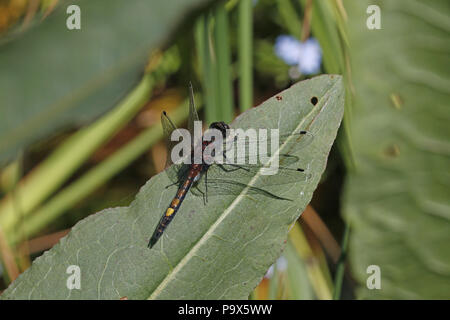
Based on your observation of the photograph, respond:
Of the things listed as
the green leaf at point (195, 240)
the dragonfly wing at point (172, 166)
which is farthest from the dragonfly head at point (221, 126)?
the green leaf at point (195, 240)

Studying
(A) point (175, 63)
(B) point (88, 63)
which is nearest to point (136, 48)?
(B) point (88, 63)

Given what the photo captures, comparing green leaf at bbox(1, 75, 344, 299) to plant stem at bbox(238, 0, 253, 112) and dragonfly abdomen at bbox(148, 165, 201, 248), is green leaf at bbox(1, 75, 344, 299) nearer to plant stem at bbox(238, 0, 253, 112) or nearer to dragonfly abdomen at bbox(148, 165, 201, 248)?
dragonfly abdomen at bbox(148, 165, 201, 248)

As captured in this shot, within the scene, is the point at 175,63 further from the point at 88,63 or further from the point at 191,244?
the point at 88,63

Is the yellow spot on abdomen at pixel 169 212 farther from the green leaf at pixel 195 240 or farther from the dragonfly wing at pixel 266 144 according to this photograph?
the dragonfly wing at pixel 266 144

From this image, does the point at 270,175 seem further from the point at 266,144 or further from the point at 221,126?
the point at 221,126

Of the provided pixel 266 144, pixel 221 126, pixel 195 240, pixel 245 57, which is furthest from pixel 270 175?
pixel 245 57

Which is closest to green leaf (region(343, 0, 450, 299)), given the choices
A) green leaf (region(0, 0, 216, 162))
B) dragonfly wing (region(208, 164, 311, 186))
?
dragonfly wing (region(208, 164, 311, 186))
